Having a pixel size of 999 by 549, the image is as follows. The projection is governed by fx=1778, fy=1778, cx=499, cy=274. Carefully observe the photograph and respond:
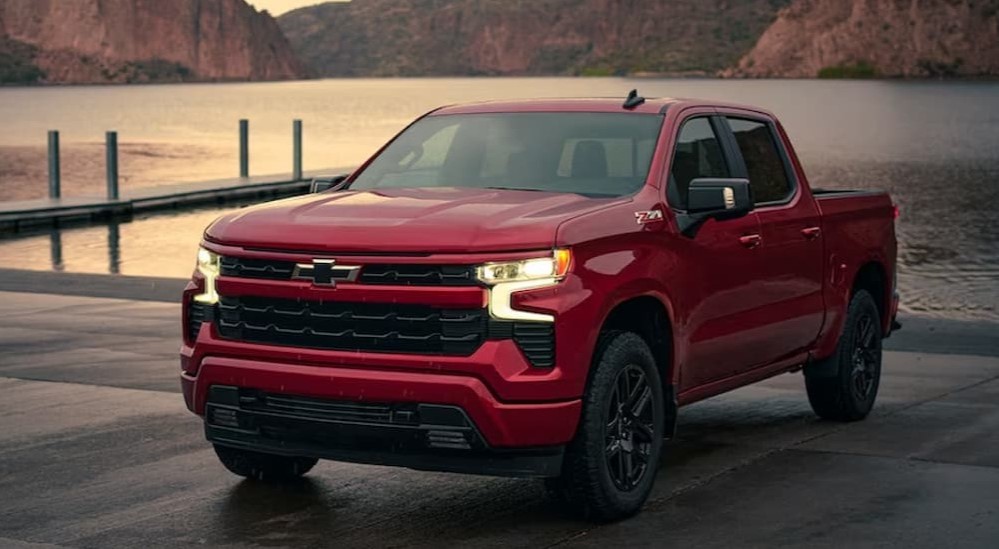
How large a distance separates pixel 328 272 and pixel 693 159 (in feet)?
7.86

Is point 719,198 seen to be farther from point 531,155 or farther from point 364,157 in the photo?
point 364,157

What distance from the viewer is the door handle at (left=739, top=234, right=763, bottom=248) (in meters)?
8.77

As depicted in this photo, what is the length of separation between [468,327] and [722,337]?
1.96 metres

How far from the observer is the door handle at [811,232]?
9520 millimetres

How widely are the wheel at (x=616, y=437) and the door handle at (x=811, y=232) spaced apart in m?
2.07

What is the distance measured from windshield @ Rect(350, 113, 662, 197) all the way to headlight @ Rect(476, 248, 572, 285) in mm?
1041

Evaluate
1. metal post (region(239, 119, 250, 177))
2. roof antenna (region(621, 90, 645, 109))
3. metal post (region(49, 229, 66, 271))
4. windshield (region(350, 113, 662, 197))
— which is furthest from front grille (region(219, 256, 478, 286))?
metal post (region(239, 119, 250, 177))

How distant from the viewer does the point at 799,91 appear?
195m

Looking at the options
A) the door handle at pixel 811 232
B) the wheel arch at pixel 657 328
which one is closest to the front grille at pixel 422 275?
the wheel arch at pixel 657 328

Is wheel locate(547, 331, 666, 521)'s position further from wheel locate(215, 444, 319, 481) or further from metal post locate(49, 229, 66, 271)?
metal post locate(49, 229, 66, 271)

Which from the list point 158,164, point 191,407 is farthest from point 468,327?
point 158,164

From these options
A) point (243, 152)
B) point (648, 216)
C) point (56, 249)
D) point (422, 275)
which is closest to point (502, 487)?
point (648, 216)

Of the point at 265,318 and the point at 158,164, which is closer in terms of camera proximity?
the point at 265,318

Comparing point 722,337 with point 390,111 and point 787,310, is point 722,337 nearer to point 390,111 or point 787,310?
point 787,310
